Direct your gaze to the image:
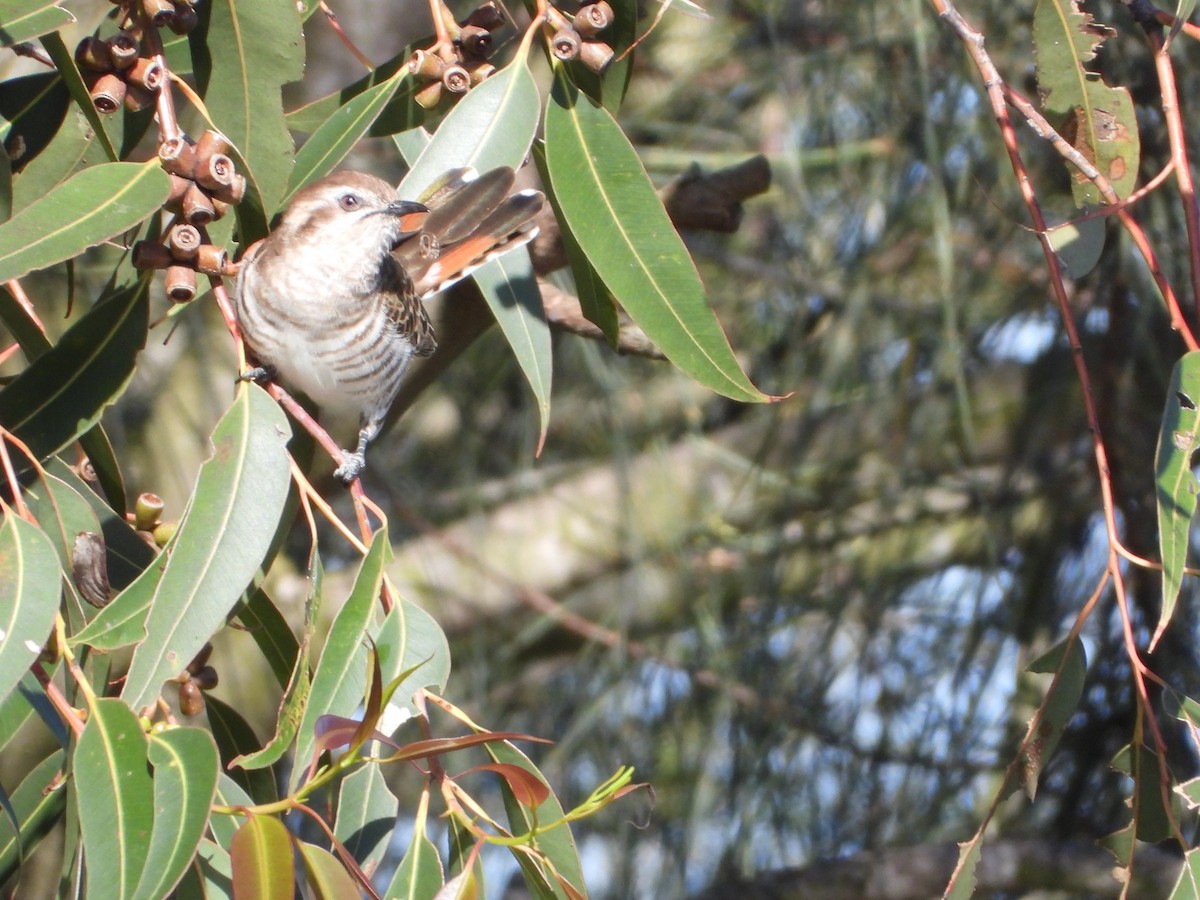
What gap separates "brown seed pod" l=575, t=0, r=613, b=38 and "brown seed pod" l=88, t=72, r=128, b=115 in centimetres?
50

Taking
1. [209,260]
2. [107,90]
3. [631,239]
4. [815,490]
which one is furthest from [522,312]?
[815,490]

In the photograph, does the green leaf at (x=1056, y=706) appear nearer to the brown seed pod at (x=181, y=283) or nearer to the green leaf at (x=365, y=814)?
the green leaf at (x=365, y=814)

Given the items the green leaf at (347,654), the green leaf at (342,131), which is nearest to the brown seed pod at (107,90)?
the green leaf at (342,131)

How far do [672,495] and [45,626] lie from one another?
269 centimetres

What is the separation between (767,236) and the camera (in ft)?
13.0

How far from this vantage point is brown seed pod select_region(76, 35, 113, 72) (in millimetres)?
1412

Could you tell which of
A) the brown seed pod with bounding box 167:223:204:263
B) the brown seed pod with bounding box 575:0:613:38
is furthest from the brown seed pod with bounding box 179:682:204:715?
the brown seed pod with bounding box 575:0:613:38

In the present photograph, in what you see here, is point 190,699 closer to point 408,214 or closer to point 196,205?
point 196,205

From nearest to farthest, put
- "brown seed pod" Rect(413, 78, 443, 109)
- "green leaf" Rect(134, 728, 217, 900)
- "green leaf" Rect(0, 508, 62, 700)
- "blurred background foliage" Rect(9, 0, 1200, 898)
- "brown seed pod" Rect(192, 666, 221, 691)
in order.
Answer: "green leaf" Rect(134, 728, 217, 900)
"green leaf" Rect(0, 508, 62, 700)
"brown seed pod" Rect(192, 666, 221, 691)
"brown seed pod" Rect(413, 78, 443, 109)
"blurred background foliage" Rect(9, 0, 1200, 898)

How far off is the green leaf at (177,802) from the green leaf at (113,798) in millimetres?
14

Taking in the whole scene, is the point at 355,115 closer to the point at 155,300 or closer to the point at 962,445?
the point at 155,300

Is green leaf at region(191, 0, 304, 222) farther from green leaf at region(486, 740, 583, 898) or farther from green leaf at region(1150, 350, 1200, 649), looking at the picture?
green leaf at region(1150, 350, 1200, 649)

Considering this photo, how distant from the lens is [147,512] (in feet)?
5.20

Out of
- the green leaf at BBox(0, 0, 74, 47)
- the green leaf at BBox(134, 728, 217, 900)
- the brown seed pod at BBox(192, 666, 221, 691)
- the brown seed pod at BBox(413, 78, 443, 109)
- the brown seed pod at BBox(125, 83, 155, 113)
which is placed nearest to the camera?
the green leaf at BBox(134, 728, 217, 900)
